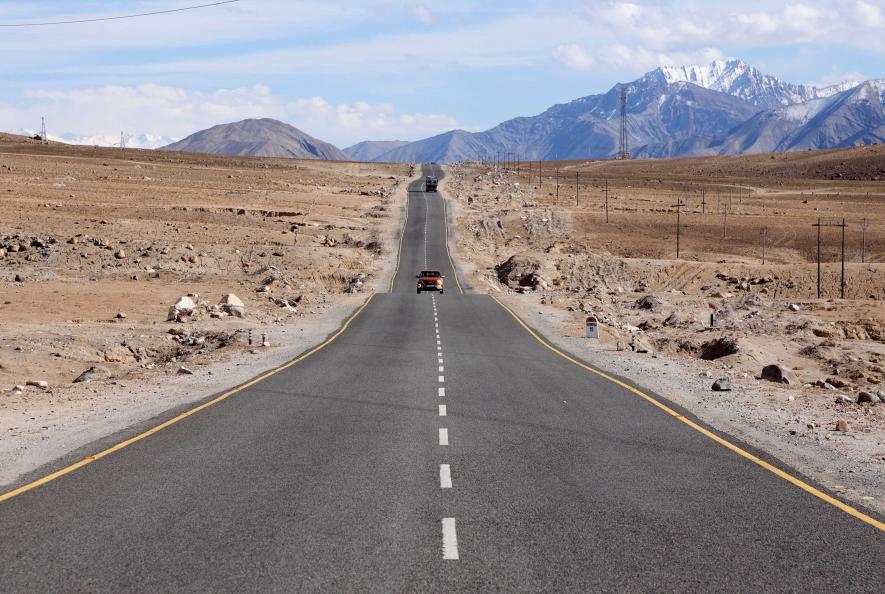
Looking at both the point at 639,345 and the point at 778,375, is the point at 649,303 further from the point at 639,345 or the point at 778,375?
the point at 778,375

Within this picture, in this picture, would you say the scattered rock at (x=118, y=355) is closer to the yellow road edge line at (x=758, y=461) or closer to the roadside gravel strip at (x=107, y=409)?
the roadside gravel strip at (x=107, y=409)

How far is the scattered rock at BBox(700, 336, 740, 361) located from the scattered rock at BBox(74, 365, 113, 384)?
19.7 meters

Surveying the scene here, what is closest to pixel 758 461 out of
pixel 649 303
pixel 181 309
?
pixel 181 309

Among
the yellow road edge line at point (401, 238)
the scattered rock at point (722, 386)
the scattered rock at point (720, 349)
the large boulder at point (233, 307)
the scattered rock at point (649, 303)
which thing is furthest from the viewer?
the yellow road edge line at point (401, 238)

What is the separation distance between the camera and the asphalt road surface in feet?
25.8

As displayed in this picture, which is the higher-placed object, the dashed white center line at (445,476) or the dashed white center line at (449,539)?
the dashed white center line at (449,539)

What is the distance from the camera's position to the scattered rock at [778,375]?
76.3 feet

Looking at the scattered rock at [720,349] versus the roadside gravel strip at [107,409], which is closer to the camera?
the roadside gravel strip at [107,409]

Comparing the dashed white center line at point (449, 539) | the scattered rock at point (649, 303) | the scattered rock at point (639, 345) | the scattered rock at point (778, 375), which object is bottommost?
the scattered rock at point (649, 303)

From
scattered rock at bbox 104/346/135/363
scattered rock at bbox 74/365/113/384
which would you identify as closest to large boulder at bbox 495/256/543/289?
scattered rock at bbox 104/346/135/363

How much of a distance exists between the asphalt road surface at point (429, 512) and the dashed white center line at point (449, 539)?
0.02m

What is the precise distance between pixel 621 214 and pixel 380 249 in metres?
40.5

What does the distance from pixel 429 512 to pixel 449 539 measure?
3.51 feet

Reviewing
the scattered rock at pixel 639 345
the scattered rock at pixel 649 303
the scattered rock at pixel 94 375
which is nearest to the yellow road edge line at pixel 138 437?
the scattered rock at pixel 94 375
